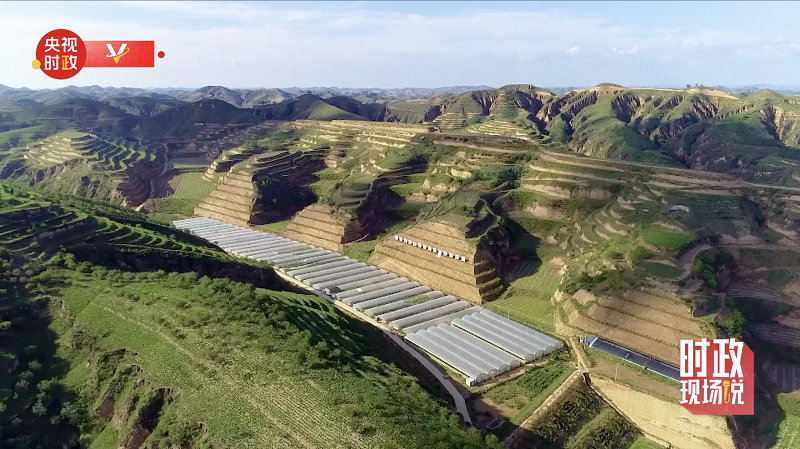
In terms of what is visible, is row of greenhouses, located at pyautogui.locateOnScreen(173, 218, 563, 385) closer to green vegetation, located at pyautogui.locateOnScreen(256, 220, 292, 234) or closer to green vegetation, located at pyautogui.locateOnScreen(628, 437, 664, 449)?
green vegetation, located at pyautogui.locateOnScreen(256, 220, 292, 234)

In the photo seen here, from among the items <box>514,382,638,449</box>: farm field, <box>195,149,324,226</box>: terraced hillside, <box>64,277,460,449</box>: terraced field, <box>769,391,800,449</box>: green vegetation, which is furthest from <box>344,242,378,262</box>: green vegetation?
<box>769,391,800,449</box>: green vegetation

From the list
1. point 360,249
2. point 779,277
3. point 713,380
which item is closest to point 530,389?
point 713,380

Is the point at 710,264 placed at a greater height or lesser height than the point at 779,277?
greater

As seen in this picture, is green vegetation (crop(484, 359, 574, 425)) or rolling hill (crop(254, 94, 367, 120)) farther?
rolling hill (crop(254, 94, 367, 120))

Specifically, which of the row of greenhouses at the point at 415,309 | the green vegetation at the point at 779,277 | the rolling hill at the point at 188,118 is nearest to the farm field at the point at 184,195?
the row of greenhouses at the point at 415,309

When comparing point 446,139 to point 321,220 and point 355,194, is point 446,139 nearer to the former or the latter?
point 355,194

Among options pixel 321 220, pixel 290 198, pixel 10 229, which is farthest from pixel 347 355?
pixel 290 198

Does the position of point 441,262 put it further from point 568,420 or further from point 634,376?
point 568,420

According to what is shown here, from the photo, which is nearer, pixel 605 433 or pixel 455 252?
pixel 605 433
